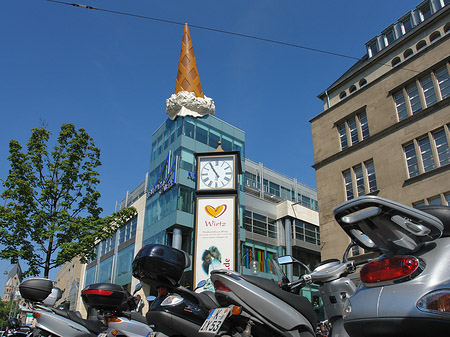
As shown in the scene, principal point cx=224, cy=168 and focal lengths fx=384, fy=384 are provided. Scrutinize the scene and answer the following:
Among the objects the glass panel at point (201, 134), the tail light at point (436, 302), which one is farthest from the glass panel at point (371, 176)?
the tail light at point (436, 302)

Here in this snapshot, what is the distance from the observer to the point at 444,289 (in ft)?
6.54

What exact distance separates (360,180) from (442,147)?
213 inches

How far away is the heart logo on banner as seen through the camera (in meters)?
15.4

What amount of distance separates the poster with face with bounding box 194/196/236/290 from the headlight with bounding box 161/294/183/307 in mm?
9721

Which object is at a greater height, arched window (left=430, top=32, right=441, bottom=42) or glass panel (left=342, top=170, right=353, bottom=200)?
arched window (left=430, top=32, right=441, bottom=42)

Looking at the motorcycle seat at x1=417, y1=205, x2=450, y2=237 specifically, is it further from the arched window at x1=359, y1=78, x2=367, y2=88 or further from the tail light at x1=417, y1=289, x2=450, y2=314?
the arched window at x1=359, y1=78, x2=367, y2=88

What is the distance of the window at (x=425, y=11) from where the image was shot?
25.4 m

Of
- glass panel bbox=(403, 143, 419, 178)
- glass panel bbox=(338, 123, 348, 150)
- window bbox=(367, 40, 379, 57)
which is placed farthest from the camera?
window bbox=(367, 40, 379, 57)

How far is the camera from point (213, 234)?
49.3ft

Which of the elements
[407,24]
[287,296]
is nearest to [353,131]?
[407,24]

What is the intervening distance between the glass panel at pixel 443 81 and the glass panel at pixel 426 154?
253cm

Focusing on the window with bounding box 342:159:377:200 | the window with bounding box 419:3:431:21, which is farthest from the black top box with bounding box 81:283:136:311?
the window with bounding box 419:3:431:21

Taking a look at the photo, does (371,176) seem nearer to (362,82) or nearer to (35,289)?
(362,82)

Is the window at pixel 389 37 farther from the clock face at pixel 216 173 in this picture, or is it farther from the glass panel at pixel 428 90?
the clock face at pixel 216 173
